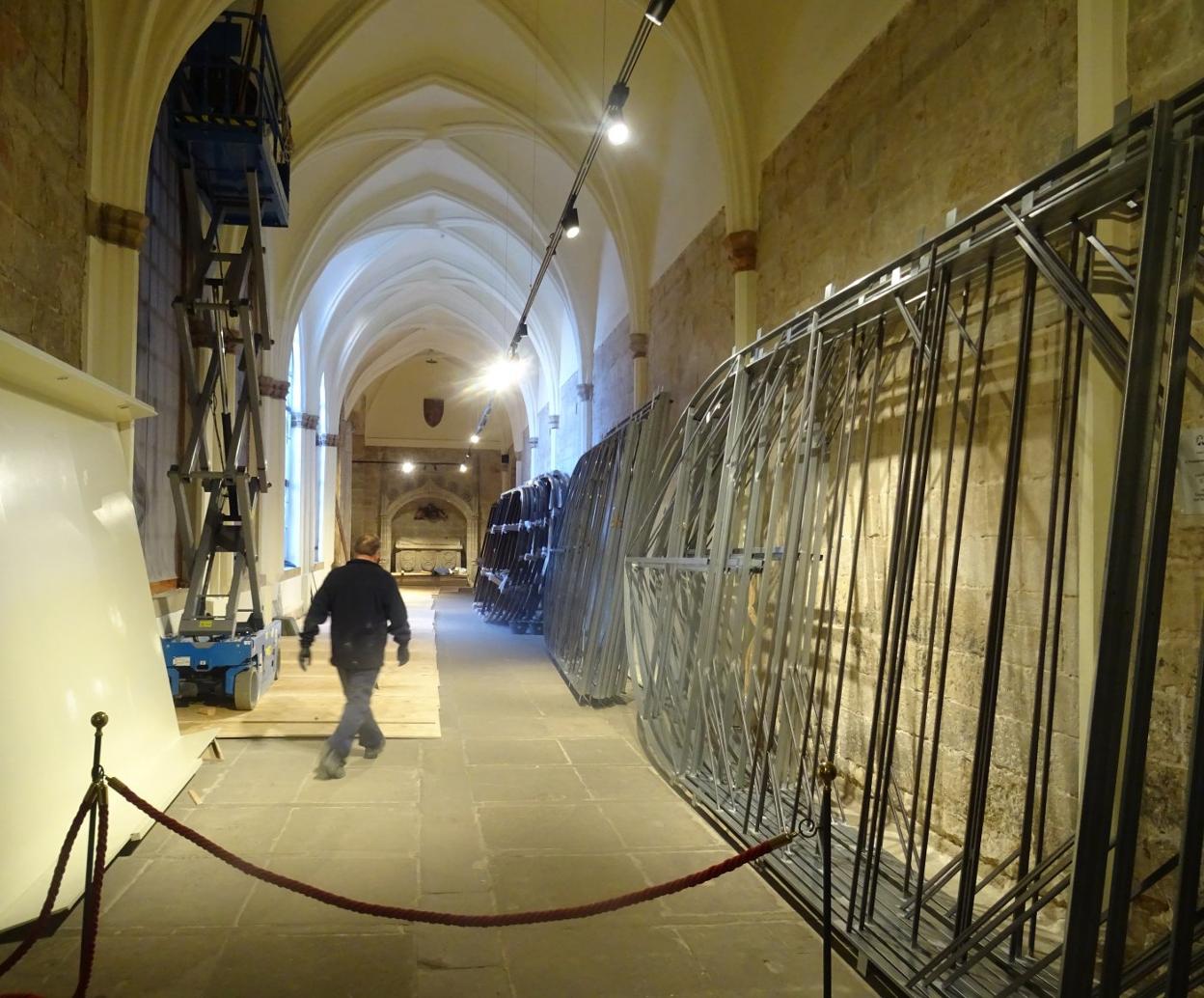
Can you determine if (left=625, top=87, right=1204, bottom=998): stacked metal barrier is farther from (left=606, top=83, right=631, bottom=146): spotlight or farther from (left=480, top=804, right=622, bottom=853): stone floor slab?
(left=606, top=83, right=631, bottom=146): spotlight

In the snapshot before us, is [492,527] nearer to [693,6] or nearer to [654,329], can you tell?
[654,329]

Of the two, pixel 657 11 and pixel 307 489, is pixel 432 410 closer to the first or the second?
pixel 307 489

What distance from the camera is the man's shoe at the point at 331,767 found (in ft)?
15.2

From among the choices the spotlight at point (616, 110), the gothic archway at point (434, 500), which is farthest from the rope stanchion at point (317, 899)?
the gothic archway at point (434, 500)

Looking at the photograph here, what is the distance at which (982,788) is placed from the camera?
257cm

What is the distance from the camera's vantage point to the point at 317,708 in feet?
20.8

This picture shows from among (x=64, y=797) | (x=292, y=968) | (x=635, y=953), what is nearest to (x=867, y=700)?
(x=635, y=953)

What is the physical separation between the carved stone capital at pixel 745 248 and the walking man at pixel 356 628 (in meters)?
3.50

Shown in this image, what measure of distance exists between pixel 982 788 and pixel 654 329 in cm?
760

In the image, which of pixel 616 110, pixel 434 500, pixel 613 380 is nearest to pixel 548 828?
pixel 616 110

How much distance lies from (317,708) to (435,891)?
3.50 m

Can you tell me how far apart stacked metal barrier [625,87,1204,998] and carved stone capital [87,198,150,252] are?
14.0ft

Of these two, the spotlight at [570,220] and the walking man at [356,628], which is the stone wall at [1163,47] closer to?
the walking man at [356,628]

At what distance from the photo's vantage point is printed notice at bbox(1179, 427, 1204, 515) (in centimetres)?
242
